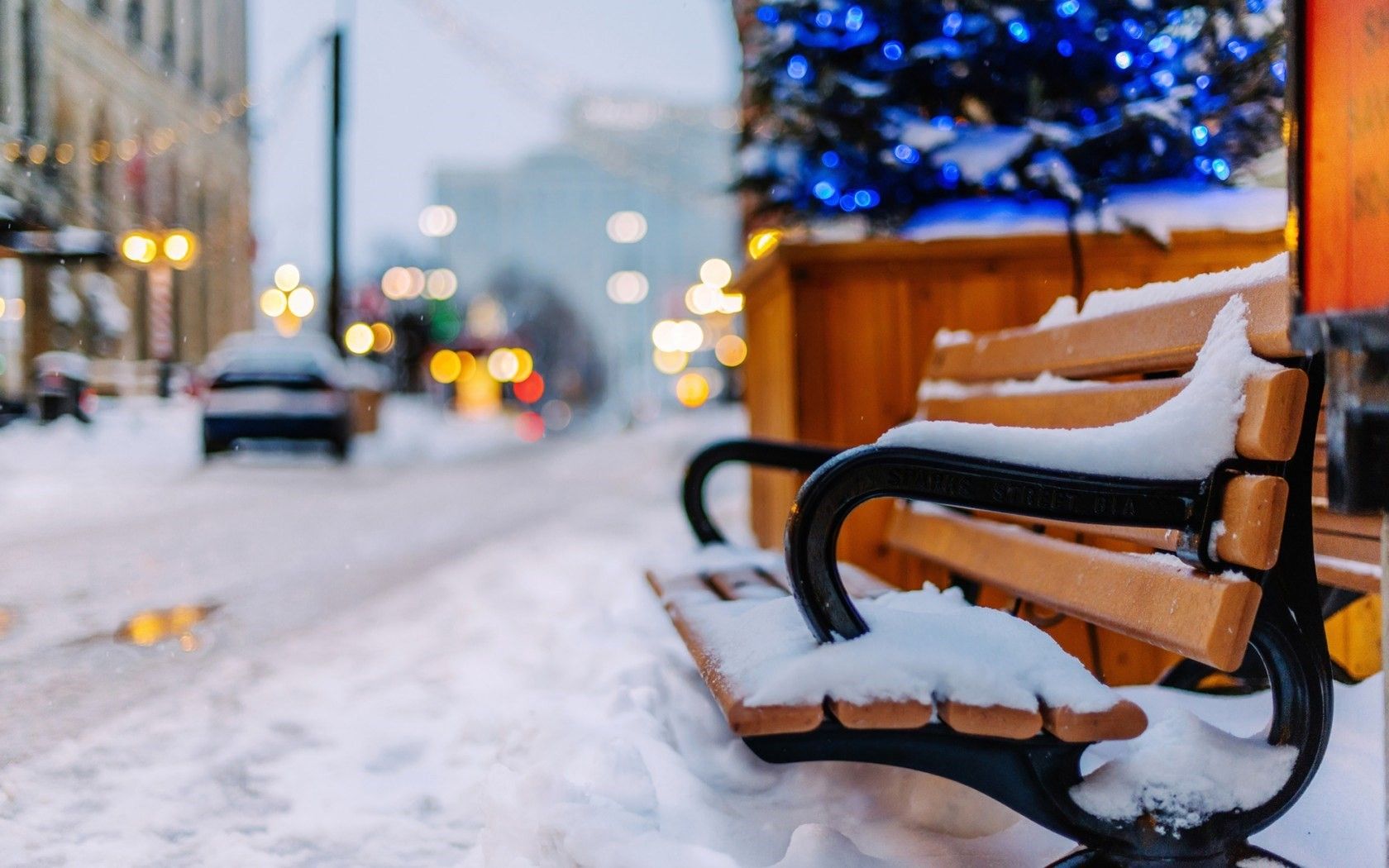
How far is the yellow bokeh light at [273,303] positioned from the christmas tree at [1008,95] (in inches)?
1393

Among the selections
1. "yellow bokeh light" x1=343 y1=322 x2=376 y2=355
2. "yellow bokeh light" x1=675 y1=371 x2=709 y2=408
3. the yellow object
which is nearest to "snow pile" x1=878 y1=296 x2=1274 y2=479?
the yellow object

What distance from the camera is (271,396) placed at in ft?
47.5

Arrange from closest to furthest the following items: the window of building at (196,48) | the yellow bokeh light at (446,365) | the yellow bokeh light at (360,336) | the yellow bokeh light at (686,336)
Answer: the window of building at (196,48), the yellow bokeh light at (360,336), the yellow bokeh light at (686,336), the yellow bokeh light at (446,365)

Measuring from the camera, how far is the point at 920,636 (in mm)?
1648

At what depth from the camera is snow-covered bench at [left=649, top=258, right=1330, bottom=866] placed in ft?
4.87

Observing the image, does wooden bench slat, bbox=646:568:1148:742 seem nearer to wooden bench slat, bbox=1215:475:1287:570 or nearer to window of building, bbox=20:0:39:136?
wooden bench slat, bbox=1215:475:1287:570

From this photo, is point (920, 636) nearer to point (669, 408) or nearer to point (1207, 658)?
point (1207, 658)

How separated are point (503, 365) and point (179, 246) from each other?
3974 cm

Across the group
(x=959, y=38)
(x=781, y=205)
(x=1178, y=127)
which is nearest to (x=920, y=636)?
(x=1178, y=127)

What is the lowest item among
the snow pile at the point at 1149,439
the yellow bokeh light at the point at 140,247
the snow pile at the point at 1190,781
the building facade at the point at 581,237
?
the snow pile at the point at 1190,781

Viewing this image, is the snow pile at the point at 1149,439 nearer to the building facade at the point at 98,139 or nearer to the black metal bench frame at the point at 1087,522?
the black metal bench frame at the point at 1087,522

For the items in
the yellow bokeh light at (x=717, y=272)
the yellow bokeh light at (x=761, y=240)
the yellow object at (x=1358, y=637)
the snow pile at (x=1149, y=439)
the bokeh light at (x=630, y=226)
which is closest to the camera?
the snow pile at (x=1149, y=439)

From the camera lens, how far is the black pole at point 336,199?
57.2 feet

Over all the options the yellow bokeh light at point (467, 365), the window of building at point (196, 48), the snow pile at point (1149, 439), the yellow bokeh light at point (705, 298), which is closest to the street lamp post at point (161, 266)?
the window of building at point (196, 48)
